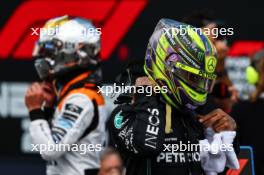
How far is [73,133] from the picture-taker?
12.3ft

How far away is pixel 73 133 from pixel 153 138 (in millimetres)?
1058

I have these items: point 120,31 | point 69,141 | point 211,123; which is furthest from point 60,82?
point 120,31

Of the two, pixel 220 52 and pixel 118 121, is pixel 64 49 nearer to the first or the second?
pixel 220 52

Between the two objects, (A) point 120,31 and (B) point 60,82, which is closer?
(B) point 60,82

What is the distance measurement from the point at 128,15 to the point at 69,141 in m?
2.99

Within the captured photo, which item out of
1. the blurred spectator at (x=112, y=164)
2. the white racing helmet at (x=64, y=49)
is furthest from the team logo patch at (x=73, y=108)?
the blurred spectator at (x=112, y=164)

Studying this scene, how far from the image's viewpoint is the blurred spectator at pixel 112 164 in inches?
119

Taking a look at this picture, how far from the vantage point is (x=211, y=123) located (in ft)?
9.93

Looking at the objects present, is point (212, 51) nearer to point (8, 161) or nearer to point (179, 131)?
point (179, 131)

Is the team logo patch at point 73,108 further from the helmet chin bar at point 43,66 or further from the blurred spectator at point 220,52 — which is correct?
the blurred spectator at point 220,52

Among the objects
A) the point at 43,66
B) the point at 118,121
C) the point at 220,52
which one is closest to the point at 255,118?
the point at 220,52

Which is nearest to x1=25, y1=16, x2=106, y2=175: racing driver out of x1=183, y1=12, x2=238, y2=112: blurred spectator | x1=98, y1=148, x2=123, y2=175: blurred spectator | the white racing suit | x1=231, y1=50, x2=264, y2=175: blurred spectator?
the white racing suit

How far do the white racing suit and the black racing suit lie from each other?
774mm

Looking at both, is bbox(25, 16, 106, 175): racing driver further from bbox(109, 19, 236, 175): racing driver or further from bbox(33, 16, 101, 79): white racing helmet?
bbox(109, 19, 236, 175): racing driver
